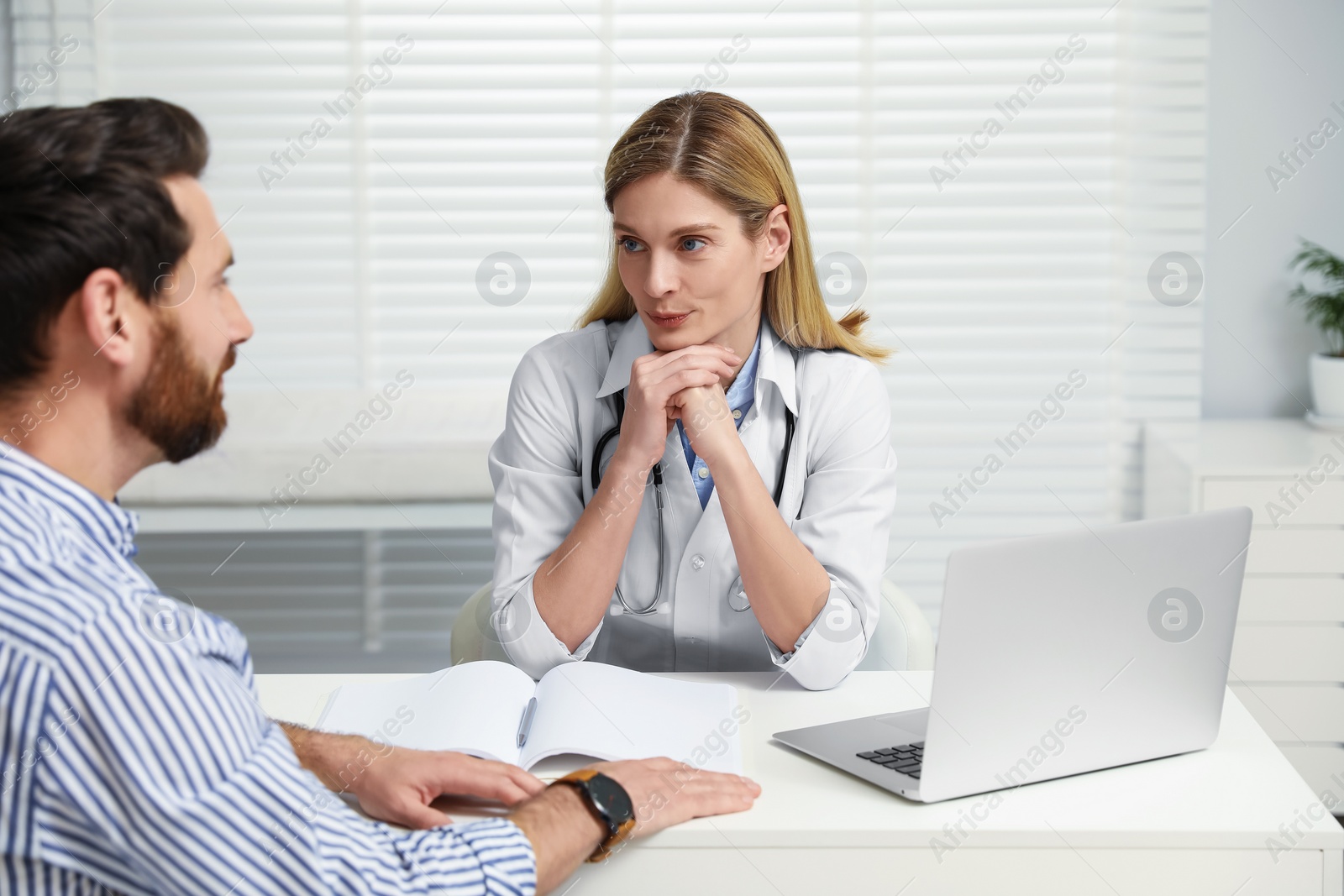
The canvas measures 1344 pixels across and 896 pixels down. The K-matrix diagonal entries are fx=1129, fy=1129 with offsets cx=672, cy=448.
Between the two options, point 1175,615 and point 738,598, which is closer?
point 1175,615

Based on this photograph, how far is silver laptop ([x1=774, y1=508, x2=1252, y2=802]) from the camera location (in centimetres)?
117

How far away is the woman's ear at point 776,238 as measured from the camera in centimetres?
189

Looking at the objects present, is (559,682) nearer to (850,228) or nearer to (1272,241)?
(850,228)

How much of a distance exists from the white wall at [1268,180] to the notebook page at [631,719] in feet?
8.65

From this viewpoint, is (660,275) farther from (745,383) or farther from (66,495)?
(66,495)

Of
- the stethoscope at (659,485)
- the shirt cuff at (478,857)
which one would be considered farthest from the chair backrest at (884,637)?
the shirt cuff at (478,857)

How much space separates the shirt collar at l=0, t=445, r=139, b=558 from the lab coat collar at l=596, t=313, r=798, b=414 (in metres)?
1.00

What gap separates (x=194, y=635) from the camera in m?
0.99

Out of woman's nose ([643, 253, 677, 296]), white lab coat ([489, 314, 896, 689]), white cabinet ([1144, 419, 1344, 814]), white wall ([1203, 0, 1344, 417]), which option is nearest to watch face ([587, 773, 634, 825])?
white lab coat ([489, 314, 896, 689])

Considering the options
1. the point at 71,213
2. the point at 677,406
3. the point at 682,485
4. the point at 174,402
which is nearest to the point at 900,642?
the point at 682,485

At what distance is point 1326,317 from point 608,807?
9.61 feet

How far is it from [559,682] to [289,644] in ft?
8.40

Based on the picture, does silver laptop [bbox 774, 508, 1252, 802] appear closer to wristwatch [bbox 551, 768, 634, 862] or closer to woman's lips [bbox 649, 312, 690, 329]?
wristwatch [bbox 551, 768, 634, 862]

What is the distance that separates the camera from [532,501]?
1858 millimetres
